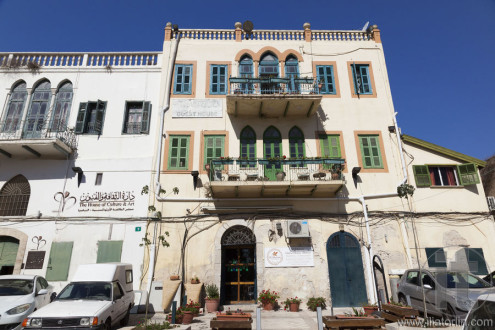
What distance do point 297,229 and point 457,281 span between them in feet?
20.2

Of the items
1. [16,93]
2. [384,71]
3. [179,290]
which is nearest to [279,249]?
[179,290]

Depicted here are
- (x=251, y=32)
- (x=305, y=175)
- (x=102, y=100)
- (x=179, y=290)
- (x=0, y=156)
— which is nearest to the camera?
(x=179, y=290)

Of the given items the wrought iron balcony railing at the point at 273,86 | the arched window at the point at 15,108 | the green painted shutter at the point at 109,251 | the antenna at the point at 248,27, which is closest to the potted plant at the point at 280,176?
the wrought iron balcony railing at the point at 273,86

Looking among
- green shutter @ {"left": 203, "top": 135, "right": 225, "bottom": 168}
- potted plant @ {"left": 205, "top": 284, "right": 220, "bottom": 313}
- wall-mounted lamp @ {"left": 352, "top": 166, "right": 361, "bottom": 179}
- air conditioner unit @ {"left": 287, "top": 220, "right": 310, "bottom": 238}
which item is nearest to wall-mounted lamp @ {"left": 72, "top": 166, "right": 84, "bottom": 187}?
green shutter @ {"left": 203, "top": 135, "right": 225, "bottom": 168}

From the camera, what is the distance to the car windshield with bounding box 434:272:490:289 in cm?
894

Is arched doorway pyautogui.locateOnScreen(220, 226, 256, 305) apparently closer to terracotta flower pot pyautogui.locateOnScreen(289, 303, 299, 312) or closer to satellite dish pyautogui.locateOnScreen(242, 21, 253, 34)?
terracotta flower pot pyautogui.locateOnScreen(289, 303, 299, 312)

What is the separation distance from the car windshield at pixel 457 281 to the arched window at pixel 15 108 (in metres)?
20.1

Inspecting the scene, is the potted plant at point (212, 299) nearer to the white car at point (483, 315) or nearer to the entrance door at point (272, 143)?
the entrance door at point (272, 143)

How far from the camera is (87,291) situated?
870 centimetres

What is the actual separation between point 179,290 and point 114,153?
298 inches

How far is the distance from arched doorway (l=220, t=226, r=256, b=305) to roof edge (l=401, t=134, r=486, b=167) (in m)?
9.71

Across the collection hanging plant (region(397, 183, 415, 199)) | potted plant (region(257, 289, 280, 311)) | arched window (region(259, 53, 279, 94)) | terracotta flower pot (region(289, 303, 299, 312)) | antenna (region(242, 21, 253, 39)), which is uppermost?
antenna (region(242, 21, 253, 39))

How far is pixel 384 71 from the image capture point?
55.4 ft

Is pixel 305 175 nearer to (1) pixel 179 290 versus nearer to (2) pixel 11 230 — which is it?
(1) pixel 179 290
